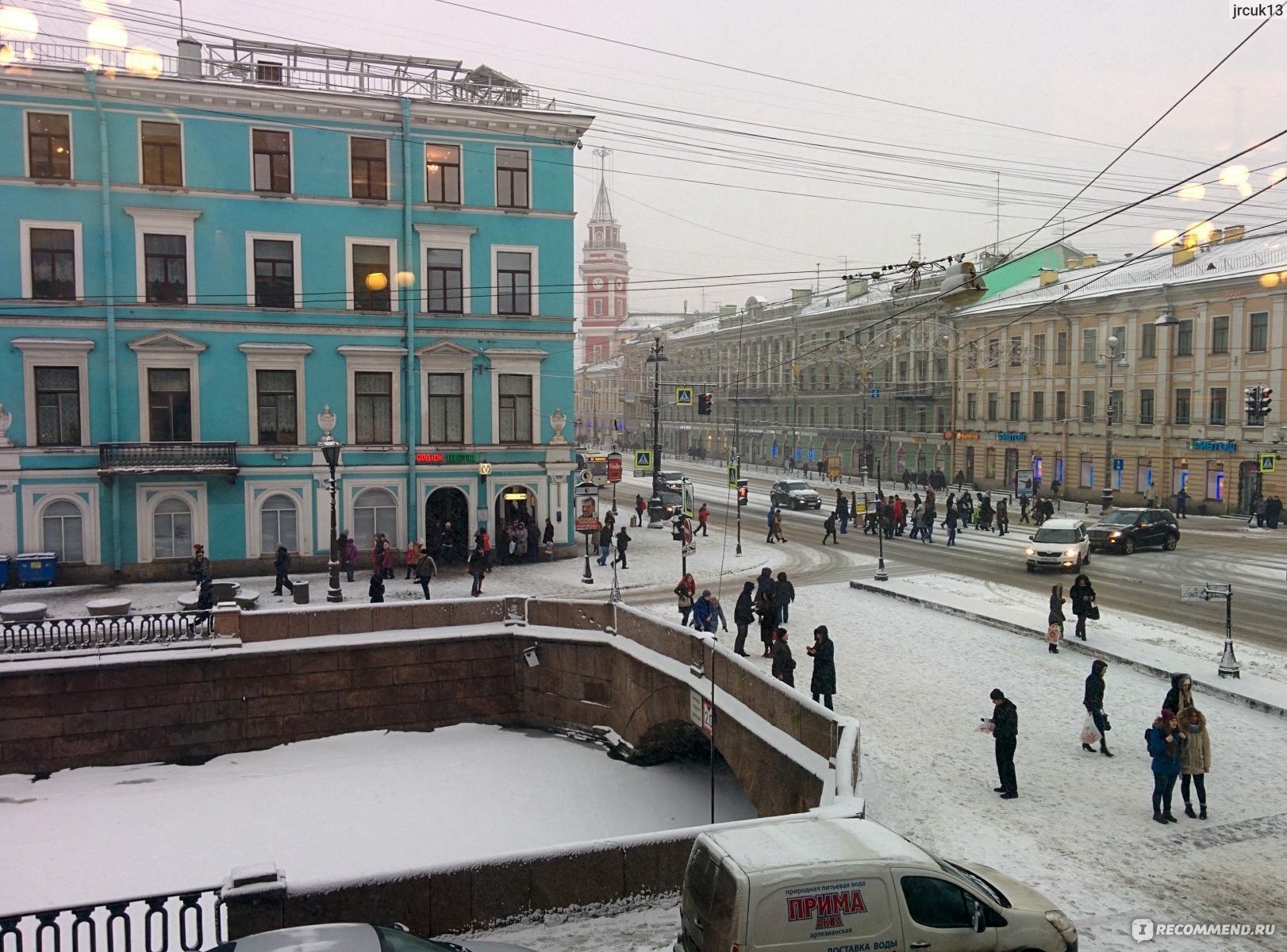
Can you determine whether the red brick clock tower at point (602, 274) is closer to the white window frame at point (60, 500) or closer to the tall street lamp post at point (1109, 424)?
the tall street lamp post at point (1109, 424)

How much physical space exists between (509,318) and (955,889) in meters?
26.4

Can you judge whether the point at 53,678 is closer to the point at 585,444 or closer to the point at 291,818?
the point at 291,818

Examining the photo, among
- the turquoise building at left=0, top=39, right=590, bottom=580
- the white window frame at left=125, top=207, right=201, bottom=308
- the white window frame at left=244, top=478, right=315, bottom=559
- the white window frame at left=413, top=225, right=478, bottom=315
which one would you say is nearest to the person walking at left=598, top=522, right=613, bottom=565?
the turquoise building at left=0, top=39, right=590, bottom=580

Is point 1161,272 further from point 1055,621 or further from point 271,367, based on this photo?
point 271,367

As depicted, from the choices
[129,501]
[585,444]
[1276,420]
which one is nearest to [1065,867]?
[129,501]

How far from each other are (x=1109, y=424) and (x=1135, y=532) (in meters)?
16.2

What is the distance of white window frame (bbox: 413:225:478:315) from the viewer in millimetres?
31359

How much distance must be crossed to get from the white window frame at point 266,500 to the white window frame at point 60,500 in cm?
407

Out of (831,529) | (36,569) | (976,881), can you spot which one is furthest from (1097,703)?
(36,569)

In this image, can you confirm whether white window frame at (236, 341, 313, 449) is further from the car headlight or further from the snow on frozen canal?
the car headlight

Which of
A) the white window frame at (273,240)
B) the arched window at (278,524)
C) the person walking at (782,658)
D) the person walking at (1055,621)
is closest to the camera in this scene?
the person walking at (782,658)

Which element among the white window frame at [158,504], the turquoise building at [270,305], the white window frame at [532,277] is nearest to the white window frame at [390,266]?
the turquoise building at [270,305]

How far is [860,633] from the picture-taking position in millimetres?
22172

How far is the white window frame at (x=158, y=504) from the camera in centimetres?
2912
